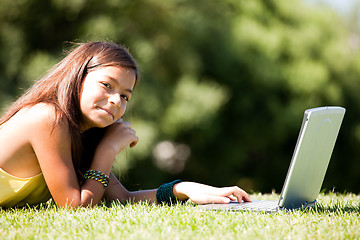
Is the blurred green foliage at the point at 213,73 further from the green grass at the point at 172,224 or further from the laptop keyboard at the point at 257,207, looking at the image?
the green grass at the point at 172,224

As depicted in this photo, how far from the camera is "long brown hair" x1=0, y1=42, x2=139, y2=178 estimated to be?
8.93 feet

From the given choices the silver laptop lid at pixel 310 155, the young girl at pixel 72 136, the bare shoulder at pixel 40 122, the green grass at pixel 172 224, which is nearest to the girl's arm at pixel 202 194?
the young girl at pixel 72 136

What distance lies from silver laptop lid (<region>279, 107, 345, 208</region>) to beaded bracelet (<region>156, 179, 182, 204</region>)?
77 centimetres

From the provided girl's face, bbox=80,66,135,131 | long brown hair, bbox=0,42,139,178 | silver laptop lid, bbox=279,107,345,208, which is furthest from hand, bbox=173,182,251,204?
long brown hair, bbox=0,42,139,178

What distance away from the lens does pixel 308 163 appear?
2.35 metres

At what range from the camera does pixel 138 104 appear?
39.2ft

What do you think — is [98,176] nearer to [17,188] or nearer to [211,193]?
[17,188]

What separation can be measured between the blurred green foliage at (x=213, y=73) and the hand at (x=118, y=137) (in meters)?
6.62

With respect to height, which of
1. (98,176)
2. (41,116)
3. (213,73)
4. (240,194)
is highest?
(41,116)

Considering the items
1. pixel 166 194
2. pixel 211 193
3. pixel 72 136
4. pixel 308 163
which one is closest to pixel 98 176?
pixel 72 136

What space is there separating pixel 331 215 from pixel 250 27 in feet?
49.9

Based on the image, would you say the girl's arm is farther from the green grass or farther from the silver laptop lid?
the silver laptop lid

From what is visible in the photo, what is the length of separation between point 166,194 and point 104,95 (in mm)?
769

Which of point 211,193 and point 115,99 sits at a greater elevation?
point 115,99
